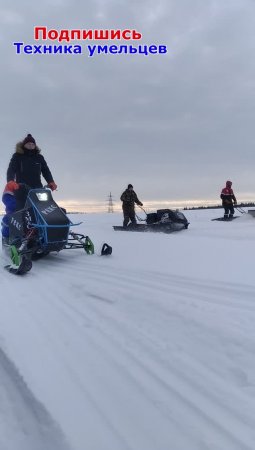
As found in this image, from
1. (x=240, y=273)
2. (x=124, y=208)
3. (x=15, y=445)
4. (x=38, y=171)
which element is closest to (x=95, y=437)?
(x=15, y=445)

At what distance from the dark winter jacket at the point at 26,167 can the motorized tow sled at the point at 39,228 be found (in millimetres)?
912

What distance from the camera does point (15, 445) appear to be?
166 cm

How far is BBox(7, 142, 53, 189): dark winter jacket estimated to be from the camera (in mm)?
7484

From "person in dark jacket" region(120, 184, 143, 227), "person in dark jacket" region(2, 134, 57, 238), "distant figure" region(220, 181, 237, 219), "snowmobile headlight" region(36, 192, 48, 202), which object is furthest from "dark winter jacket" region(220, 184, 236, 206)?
"snowmobile headlight" region(36, 192, 48, 202)

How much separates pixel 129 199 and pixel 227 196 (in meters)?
5.71

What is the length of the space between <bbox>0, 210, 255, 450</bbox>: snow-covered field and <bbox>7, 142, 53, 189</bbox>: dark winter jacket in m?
3.48

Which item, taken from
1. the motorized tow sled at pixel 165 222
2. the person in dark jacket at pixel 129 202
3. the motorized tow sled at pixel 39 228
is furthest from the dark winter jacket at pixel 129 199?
the motorized tow sled at pixel 39 228

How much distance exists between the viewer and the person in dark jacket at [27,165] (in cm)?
749

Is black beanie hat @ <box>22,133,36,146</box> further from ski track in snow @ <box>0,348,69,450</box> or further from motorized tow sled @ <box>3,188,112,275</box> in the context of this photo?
ski track in snow @ <box>0,348,69,450</box>

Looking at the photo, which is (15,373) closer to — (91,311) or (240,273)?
(91,311)

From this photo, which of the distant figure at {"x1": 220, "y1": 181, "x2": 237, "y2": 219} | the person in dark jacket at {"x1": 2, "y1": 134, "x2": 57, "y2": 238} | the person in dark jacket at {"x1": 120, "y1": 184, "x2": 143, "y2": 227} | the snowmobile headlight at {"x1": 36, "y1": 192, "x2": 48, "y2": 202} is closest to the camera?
the snowmobile headlight at {"x1": 36, "y1": 192, "x2": 48, "y2": 202}

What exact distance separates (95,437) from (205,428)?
1.60 ft

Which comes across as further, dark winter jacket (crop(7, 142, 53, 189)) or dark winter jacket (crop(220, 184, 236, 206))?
dark winter jacket (crop(220, 184, 236, 206))

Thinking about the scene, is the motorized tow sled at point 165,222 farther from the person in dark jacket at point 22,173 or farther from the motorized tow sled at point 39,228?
the motorized tow sled at point 39,228
